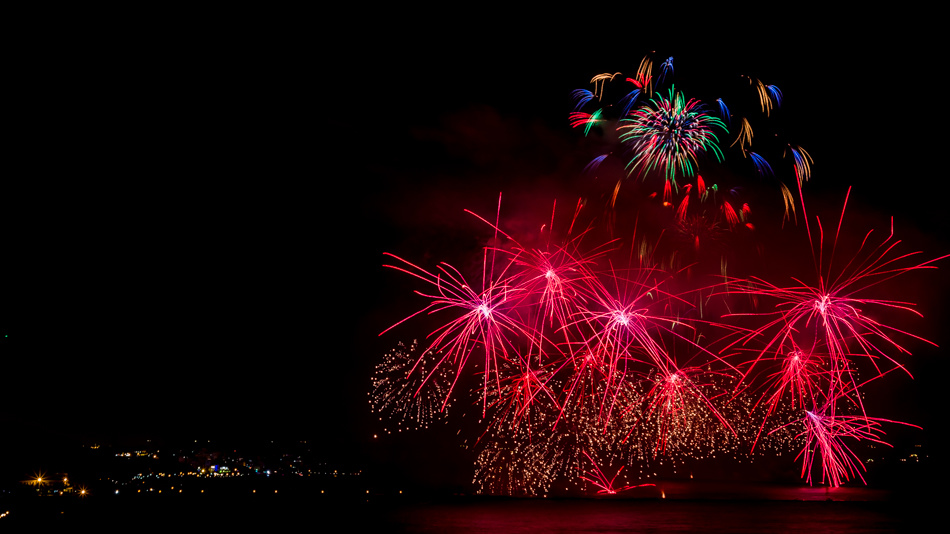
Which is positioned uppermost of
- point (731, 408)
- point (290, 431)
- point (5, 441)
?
point (731, 408)

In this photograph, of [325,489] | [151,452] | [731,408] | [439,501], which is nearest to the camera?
[439,501]

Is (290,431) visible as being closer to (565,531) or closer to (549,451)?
(549,451)

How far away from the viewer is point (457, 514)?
41.8 ft

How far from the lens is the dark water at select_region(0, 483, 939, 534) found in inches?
441

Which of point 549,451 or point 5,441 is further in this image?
point 549,451

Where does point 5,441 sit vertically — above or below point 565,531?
above

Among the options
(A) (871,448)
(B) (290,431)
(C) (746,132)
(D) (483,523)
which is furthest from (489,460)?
(A) (871,448)

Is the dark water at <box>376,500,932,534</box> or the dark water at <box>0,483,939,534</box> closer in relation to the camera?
the dark water at <box>0,483,939,534</box>

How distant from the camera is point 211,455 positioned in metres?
27.6

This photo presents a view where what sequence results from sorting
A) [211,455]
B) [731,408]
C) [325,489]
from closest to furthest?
[325,489]
[211,455]
[731,408]

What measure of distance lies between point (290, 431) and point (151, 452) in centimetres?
833

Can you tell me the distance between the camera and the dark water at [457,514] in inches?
441

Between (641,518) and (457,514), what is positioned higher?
(641,518)

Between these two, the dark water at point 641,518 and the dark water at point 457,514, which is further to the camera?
the dark water at point 641,518
